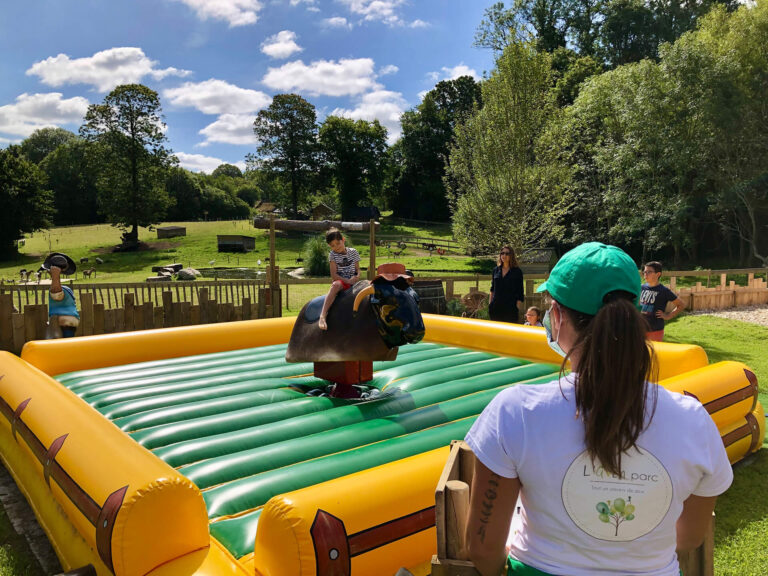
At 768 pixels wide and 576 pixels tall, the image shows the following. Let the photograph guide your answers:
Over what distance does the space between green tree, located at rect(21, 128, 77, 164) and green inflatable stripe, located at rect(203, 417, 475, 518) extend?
71112mm

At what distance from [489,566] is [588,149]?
2591 cm

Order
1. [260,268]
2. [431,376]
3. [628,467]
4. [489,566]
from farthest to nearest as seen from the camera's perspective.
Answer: [260,268] < [431,376] < [489,566] < [628,467]

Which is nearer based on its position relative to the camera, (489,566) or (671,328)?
(489,566)

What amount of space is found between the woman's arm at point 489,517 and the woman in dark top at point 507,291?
16.1 feet

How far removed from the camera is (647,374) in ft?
3.53

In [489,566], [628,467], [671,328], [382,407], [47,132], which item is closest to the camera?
[628,467]

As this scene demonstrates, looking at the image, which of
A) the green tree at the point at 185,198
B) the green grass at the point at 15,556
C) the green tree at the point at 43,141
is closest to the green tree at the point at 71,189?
the green tree at the point at 185,198

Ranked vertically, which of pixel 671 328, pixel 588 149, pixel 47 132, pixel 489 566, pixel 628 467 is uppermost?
pixel 47 132

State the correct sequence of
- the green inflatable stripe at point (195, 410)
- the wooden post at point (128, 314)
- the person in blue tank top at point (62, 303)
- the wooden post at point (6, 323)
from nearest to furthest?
1. the green inflatable stripe at point (195, 410)
2. the person in blue tank top at point (62, 303)
3. the wooden post at point (6, 323)
4. the wooden post at point (128, 314)

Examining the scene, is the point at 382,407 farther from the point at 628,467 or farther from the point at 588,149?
the point at 588,149

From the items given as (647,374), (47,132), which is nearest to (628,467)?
(647,374)

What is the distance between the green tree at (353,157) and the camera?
4403 cm

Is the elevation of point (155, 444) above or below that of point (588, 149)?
below

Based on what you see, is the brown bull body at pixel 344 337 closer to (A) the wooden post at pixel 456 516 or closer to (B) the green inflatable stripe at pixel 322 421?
(B) the green inflatable stripe at pixel 322 421
